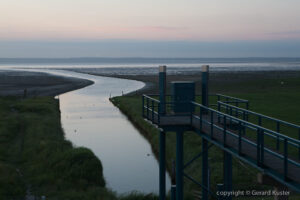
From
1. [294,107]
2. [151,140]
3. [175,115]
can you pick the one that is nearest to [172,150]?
[151,140]

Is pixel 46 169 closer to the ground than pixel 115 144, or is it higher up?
higher up

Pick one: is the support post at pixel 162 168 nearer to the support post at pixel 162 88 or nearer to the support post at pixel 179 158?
the support post at pixel 162 88

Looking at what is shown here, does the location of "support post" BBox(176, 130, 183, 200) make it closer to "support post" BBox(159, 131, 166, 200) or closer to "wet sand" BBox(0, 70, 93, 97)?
"support post" BBox(159, 131, 166, 200)

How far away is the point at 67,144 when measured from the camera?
2861 centimetres

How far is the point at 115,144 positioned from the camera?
33.2m

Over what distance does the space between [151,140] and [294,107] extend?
18.3 m

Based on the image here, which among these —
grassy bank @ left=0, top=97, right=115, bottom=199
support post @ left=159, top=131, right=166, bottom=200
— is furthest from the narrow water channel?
support post @ left=159, top=131, right=166, bottom=200

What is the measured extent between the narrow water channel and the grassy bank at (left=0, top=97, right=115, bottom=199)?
6.01ft

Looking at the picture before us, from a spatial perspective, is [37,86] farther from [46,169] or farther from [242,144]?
[242,144]

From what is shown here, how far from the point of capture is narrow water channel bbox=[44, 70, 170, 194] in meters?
23.9

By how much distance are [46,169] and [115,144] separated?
1039cm

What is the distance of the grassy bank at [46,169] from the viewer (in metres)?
19.8

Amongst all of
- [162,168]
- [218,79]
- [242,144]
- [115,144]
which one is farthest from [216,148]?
[218,79]

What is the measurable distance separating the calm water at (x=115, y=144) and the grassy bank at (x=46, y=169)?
6.30 ft
